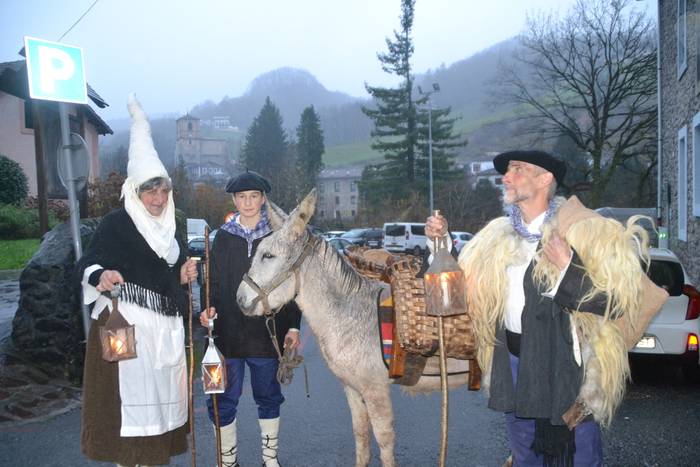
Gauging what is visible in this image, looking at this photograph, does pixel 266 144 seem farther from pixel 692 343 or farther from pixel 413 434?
pixel 413 434

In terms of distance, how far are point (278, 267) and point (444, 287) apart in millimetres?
1146

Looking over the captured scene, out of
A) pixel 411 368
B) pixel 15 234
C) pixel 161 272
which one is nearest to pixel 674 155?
pixel 411 368

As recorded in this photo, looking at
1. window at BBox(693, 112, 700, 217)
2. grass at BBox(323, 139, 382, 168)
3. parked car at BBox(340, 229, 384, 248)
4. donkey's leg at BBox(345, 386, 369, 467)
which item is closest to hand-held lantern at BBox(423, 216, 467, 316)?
donkey's leg at BBox(345, 386, 369, 467)

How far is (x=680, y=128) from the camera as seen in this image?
12062mm

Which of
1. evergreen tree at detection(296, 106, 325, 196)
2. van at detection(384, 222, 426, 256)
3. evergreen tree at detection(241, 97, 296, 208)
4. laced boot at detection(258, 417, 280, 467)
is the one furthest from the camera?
evergreen tree at detection(241, 97, 296, 208)

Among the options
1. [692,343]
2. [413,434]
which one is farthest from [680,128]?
[413,434]

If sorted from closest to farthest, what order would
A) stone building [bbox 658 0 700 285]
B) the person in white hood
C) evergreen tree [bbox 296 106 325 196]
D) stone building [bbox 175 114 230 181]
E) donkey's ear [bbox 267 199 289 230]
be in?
the person in white hood → donkey's ear [bbox 267 199 289 230] → stone building [bbox 658 0 700 285] → evergreen tree [bbox 296 106 325 196] → stone building [bbox 175 114 230 181]

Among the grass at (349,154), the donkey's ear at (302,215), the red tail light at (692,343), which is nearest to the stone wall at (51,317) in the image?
the donkey's ear at (302,215)

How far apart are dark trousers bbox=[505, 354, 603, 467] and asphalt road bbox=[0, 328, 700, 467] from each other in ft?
5.01

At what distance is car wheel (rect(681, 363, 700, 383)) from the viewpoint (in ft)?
Result: 19.7

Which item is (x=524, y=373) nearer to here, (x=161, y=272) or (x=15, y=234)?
(x=161, y=272)

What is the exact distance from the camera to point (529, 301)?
243cm

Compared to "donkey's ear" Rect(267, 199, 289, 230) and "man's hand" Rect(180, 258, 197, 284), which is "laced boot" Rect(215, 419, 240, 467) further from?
"donkey's ear" Rect(267, 199, 289, 230)

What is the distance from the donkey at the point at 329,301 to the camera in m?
3.23
